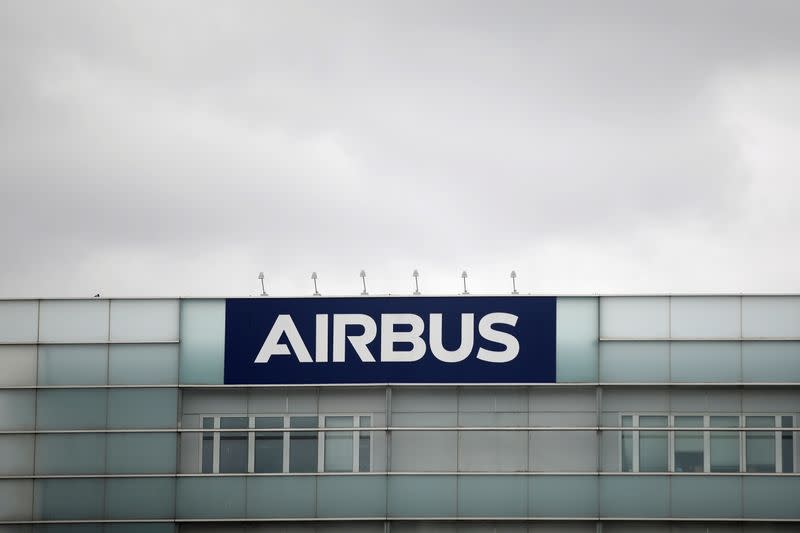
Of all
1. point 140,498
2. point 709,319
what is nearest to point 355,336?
point 140,498

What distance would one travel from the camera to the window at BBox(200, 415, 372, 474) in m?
49.0

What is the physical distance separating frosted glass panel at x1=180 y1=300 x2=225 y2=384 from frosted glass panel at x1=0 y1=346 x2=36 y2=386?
193 inches

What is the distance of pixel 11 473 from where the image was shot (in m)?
49.1

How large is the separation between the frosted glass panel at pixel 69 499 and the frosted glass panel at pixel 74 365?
321cm

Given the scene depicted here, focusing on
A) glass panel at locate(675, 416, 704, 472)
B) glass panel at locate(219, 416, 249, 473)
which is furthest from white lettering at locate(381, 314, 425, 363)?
glass panel at locate(675, 416, 704, 472)

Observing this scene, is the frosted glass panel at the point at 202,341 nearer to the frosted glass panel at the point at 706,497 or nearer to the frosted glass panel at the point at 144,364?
the frosted glass panel at the point at 144,364

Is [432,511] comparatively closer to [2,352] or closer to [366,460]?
[366,460]

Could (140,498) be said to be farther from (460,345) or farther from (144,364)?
(460,345)

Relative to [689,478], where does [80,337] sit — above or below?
above

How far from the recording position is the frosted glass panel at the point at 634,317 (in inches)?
1918

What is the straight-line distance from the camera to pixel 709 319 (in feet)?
159

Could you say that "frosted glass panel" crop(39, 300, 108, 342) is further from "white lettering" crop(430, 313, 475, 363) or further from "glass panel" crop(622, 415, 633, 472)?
"glass panel" crop(622, 415, 633, 472)

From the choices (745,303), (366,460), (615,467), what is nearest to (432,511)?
(366,460)

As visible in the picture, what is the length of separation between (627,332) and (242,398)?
12.6m
